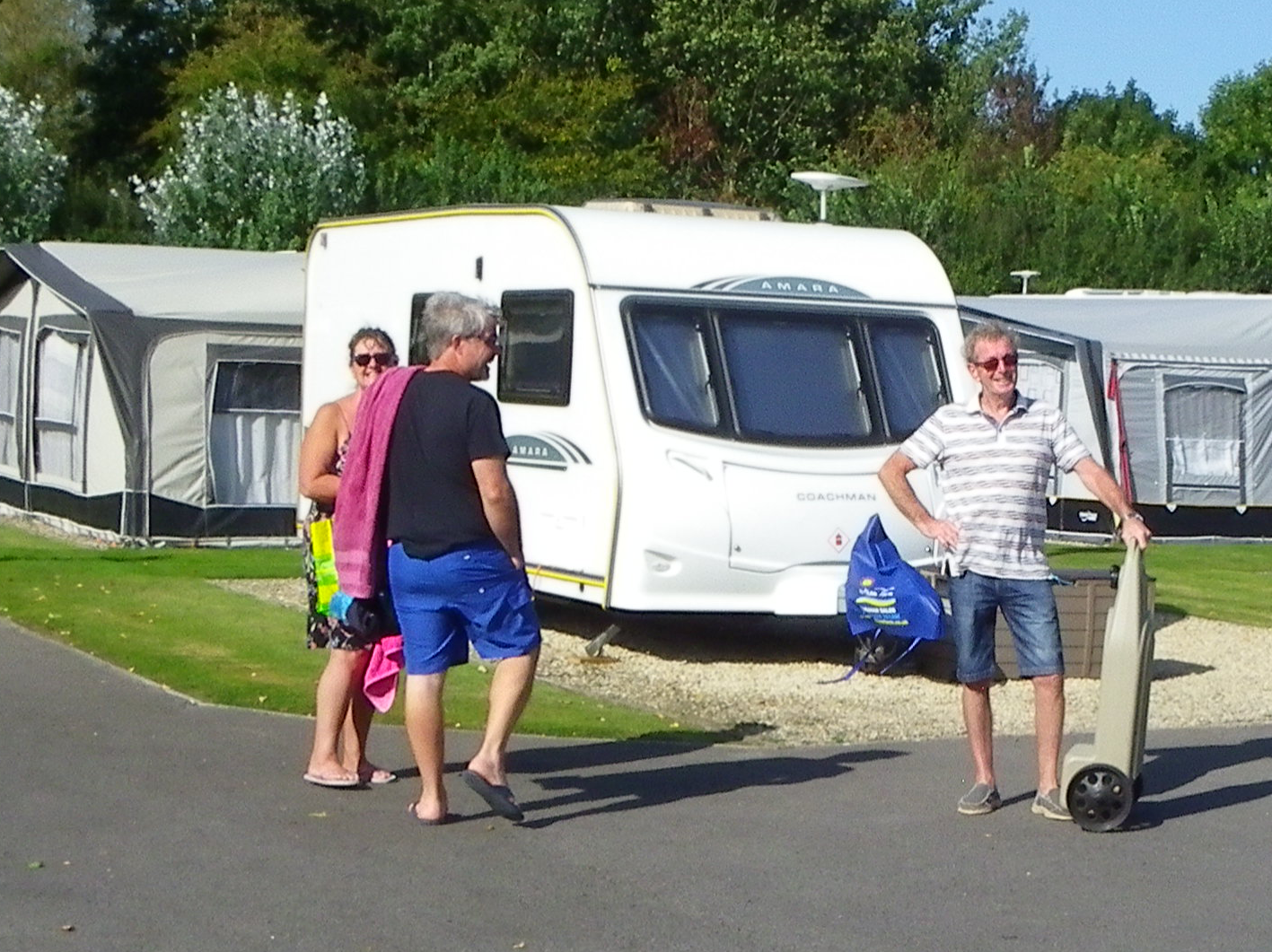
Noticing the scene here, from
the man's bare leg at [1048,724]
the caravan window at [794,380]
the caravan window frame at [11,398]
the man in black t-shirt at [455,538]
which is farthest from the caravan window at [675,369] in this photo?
→ the caravan window frame at [11,398]

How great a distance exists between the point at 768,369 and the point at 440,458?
17.7 feet

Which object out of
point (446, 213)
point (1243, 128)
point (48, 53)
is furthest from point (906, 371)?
point (1243, 128)

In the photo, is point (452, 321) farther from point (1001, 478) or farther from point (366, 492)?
point (1001, 478)

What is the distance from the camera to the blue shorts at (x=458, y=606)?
6.95 metres

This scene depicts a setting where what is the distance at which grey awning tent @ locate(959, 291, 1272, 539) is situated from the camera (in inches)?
803

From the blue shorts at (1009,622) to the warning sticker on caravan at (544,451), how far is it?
443cm

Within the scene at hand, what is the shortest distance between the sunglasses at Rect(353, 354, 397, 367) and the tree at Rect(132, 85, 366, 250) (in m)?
22.2

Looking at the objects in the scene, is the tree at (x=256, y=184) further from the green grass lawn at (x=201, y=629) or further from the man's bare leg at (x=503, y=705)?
the man's bare leg at (x=503, y=705)

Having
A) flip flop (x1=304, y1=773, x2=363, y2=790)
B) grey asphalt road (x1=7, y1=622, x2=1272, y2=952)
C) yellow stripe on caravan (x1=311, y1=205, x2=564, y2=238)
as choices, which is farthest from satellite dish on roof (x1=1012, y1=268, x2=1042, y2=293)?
flip flop (x1=304, y1=773, x2=363, y2=790)

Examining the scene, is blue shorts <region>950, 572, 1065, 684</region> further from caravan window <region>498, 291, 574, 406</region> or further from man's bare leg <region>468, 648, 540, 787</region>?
caravan window <region>498, 291, 574, 406</region>

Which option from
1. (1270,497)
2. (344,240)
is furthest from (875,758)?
(1270,497)

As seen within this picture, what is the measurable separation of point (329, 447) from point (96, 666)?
3709 millimetres

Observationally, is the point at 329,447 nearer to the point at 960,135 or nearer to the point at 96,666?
the point at 96,666

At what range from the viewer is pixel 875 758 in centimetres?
892
